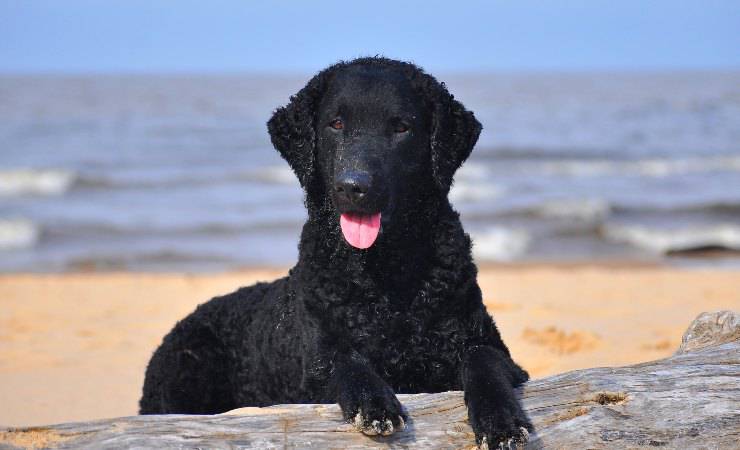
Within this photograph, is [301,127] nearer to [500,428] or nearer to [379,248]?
[379,248]

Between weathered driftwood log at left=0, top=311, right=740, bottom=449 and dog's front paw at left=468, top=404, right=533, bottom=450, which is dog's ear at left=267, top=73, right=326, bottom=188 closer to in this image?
weathered driftwood log at left=0, top=311, right=740, bottom=449

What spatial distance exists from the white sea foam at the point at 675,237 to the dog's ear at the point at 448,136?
1067 centimetres

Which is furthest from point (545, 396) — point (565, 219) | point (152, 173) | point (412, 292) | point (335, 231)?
point (152, 173)

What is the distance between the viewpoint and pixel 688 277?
38.0ft

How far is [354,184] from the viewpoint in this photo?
3953 mm

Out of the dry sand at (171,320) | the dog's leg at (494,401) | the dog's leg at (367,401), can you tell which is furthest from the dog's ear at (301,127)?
the dry sand at (171,320)

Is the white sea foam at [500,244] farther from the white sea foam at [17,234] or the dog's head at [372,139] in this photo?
the dog's head at [372,139]

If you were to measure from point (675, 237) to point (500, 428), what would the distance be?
41.0ft

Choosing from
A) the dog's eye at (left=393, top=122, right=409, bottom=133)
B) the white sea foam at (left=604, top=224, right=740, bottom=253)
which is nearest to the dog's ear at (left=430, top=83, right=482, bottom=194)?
the dog's eye at (left=393, top=122, right=409, bottom=133)

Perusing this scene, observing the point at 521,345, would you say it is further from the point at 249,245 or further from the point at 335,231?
the point at 249,245

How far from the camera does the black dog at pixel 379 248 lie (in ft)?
13.4

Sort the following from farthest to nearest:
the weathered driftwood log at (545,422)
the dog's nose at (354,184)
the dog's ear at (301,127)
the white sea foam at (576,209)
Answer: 1. the white sea foam at (576,209)
2. the dog's ear at (301,127)
3. the dog's nose at (354,184)
4. the weathered driftwood log at (545,422)

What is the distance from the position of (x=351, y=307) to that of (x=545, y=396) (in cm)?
100

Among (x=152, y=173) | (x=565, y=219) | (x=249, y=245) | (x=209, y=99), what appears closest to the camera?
(x=249, y=245)
